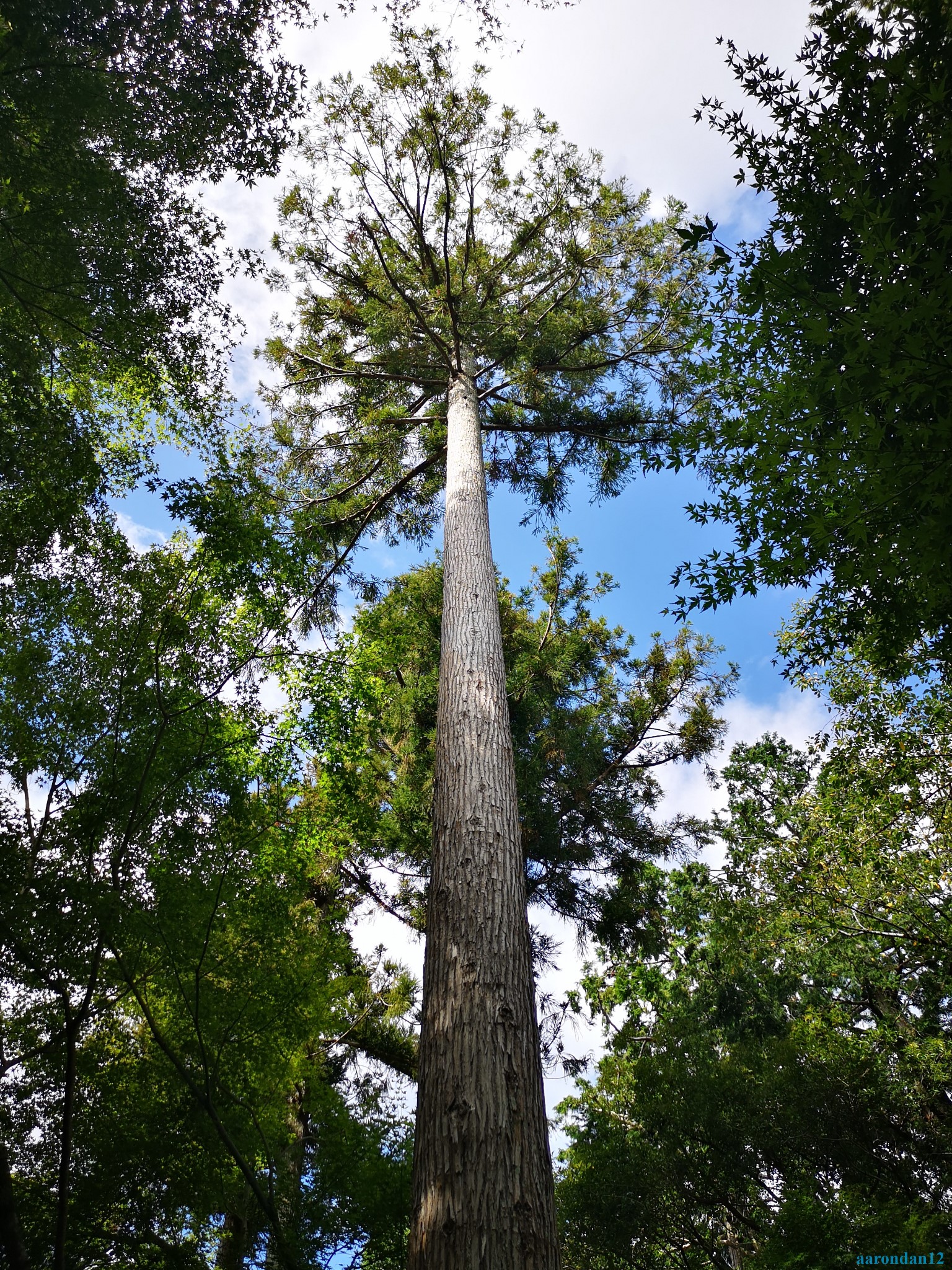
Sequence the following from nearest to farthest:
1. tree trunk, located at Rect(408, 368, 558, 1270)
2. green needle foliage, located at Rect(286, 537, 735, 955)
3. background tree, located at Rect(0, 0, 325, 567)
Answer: tree trunk, located at Rect(408, 368, 558, 1270)
background tree, located at Rect(0, 0, 325, 567)
green needle foliage, located at Rect(286, 537, 735, 955)

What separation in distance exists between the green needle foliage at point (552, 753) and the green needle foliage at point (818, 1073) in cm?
102

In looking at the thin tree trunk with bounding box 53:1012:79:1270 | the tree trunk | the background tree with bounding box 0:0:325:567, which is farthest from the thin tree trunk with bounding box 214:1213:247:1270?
the background tree with bounding box 0:0:325:567

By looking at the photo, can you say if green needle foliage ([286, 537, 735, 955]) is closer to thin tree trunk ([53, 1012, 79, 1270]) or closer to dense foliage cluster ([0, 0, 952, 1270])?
dense foliage cluster ([0, 0, 952, 1270])

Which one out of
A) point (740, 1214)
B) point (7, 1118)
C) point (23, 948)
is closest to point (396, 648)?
point (23, 948)

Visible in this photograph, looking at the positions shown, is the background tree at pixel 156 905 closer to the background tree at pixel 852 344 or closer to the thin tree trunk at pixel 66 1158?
the thin tree trunk at pixel 66 1158

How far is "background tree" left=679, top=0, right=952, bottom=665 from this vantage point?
7.04 feet

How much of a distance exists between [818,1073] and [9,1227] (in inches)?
350

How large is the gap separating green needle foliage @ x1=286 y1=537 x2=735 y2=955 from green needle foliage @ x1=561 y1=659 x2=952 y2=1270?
1.02 meters

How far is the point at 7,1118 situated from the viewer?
422 centimetres

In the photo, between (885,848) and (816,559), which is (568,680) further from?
(816,559)

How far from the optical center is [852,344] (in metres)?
2.31

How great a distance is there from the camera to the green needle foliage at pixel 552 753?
8.31 m

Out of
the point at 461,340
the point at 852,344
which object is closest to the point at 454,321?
the point at 461,340

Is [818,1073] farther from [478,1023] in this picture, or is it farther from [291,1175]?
[478,1023]
